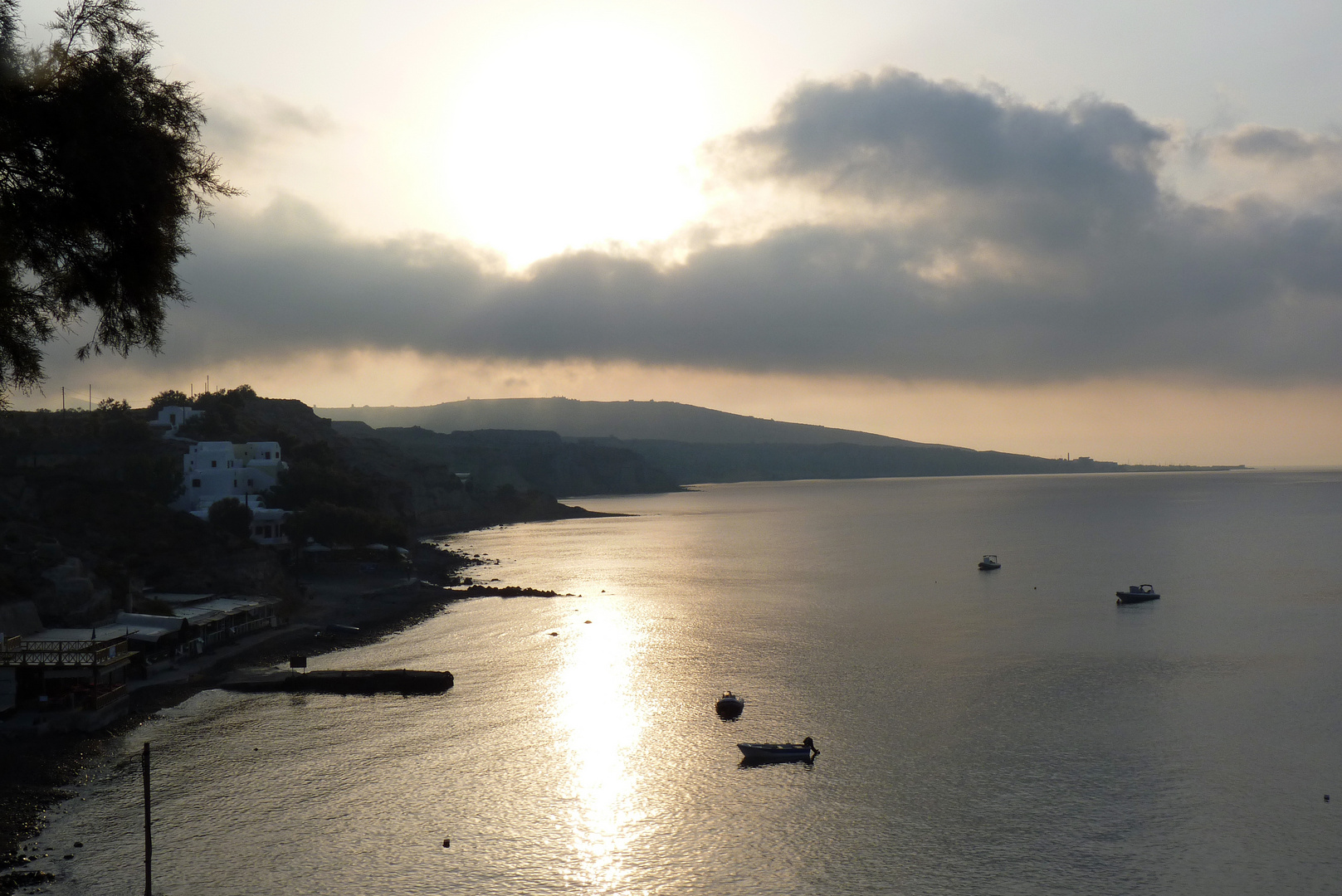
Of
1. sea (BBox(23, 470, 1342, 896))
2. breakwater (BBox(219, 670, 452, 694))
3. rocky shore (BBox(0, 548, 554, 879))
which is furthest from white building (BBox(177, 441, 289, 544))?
breakwater (BBox(219, 670, 452, 694))

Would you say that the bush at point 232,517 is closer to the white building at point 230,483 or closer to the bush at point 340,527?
the white building at point 230,483

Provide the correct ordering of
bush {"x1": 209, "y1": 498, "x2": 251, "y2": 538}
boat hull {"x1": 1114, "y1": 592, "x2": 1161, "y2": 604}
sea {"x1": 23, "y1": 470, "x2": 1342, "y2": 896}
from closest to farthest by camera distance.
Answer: sea {"x1": 23, "y1": 470, "x2": 1342, "y2": 896} < boat hull {"x1": 1114, "y1": 592, "x2": 1161, "y2": 604} < bush {"x1": 209, "y1": 498, "x2": 251, "y2": 538}

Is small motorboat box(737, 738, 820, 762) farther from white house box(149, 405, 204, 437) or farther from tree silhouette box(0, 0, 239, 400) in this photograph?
white house box(149, 405, 204, 437)

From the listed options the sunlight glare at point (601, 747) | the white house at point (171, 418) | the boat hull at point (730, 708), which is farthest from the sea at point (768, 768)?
the white house at point (171, 418)

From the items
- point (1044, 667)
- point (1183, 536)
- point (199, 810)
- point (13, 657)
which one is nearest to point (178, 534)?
point (13, 657)

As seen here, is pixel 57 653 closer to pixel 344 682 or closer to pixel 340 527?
pixel 344 682

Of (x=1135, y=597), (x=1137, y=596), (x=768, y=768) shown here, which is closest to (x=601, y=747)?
(x=768, y=768)
